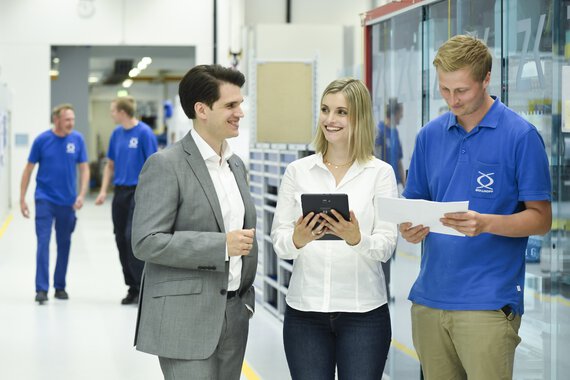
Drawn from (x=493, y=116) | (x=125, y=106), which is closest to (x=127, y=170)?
(x=125, y=106)

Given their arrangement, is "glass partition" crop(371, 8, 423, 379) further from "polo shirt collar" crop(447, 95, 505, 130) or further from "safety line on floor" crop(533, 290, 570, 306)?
"polo shirt collar" crop(447, 95, 505, 130)

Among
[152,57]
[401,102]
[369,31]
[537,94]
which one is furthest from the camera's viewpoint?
[152,57]

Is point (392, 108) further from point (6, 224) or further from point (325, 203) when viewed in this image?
point (6, 224)

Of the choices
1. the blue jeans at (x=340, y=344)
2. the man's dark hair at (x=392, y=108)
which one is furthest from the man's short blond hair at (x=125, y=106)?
the blue jeans at (x=340, y=344)

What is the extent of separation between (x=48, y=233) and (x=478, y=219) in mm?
6089

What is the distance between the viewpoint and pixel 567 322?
11.8 feet

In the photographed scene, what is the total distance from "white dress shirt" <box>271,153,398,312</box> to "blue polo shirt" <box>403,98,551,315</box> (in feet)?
0.59

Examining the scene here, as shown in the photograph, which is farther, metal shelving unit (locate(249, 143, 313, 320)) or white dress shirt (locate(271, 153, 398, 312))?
metal shelving unit (locate(249, 143, 313, 320))

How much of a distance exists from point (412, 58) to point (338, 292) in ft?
6.25

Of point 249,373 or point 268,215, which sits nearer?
point 249,373

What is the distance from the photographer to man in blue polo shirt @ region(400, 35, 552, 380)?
104 inches

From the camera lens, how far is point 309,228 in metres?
2.80

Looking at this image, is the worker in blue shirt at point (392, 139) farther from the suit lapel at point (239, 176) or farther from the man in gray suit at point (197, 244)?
the man in gray suit at point (197, 244)

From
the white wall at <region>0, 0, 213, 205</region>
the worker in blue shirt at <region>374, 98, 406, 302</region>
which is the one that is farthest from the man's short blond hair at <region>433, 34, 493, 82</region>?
the white wall at <region>0, 0, 213, 205</region>
